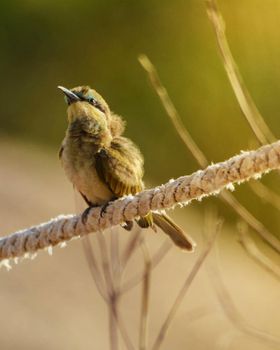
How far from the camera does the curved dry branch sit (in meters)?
1.48

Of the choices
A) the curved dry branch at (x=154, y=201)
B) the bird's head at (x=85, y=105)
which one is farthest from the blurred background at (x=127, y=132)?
the curved dry branch at (x=154, y=201)

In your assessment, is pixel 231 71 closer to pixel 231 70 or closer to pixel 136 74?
pixel 231 70

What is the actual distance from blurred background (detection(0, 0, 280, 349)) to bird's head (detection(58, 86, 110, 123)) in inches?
23.3

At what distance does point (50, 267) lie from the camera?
14.9ft

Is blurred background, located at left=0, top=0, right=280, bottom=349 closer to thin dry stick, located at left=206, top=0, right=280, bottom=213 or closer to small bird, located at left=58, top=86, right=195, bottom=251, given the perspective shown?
small bird, located at left=58, top=86, right=195, bottom=251

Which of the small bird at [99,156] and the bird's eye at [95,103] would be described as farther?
the bird's eye at [95,103]

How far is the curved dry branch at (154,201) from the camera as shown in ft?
4.86

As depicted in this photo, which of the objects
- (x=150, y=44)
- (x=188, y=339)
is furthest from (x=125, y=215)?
(x=150, y=44)

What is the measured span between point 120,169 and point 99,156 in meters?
0.06

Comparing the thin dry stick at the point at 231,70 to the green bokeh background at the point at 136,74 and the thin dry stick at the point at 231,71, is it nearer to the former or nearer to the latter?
the thin dry stick at the point at 231,71

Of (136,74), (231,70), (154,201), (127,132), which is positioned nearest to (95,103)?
(154,201)

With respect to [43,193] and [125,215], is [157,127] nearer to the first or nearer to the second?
[43,193]

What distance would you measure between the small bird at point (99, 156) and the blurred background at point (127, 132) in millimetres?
617

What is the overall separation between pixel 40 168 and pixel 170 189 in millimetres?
4990
